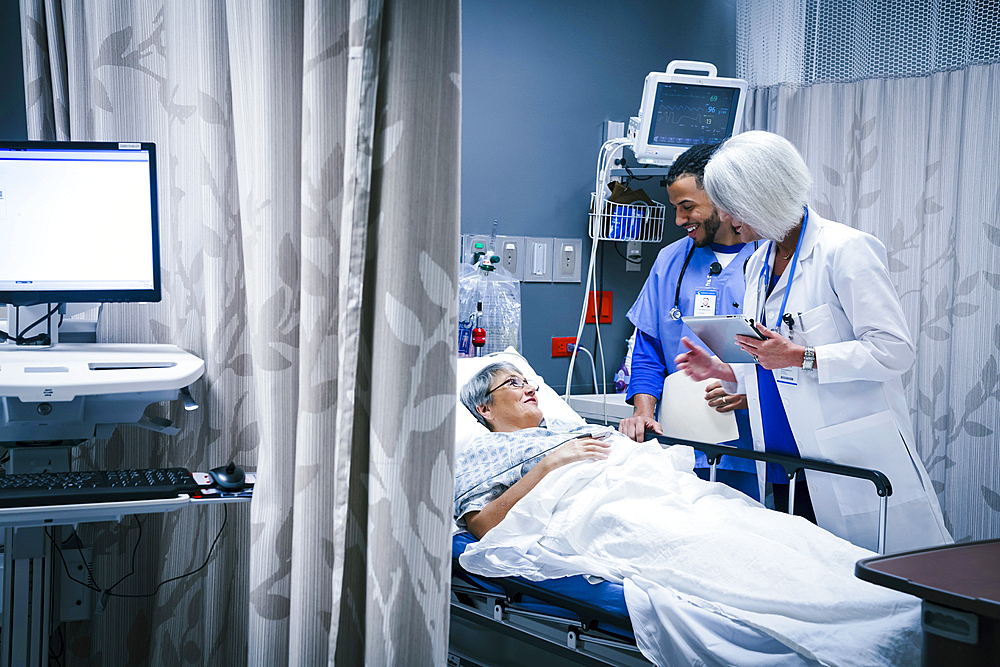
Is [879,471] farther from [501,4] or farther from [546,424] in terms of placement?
[501,4]

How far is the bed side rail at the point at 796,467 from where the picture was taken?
176 centimetres

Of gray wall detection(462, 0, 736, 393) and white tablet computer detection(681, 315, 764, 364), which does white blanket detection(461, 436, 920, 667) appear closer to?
white tablet computer detection(681, 315, 764, 364)

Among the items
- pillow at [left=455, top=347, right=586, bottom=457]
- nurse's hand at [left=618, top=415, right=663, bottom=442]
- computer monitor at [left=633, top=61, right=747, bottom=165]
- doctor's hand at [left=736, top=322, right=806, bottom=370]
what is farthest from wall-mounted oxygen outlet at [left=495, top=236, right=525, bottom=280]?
doctor's hand at [left=736, top=322, right=806, bottom=370]

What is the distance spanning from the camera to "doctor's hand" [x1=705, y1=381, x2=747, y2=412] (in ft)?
7.47

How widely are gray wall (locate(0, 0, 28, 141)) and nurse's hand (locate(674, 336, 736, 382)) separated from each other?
2107mm

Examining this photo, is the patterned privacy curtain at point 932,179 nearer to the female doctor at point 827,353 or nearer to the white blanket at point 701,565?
the female doctor at point 827,353

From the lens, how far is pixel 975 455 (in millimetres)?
2787

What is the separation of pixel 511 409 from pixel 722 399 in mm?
713

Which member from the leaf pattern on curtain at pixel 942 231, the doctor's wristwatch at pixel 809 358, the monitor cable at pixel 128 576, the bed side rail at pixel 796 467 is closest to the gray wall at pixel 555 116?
the leaf pattern on curtain at pixel 942 231

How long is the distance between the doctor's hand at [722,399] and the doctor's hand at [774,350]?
372 mm

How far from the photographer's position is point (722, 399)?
7.57 feet

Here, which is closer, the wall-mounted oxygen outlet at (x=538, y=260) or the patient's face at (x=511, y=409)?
the patient's face at (x=511, y=409)

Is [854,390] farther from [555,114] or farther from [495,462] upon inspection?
[555,114]

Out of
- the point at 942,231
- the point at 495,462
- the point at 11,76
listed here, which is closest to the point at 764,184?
the point at 495,462
